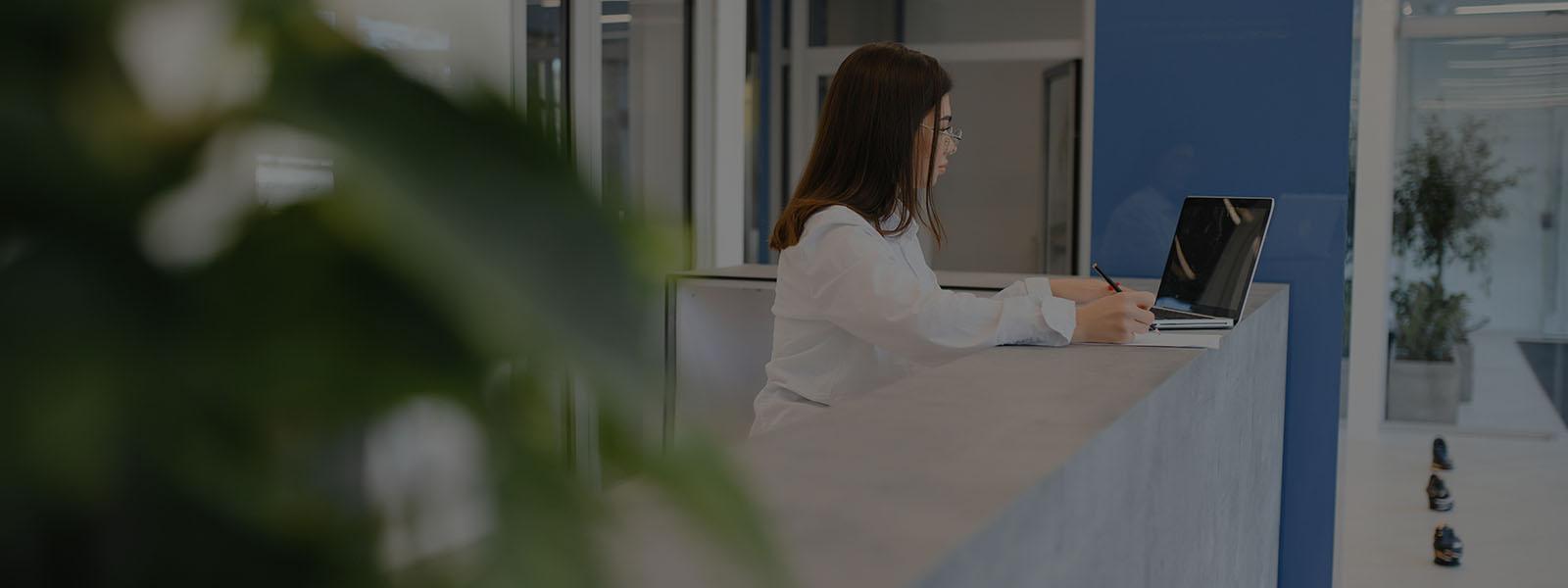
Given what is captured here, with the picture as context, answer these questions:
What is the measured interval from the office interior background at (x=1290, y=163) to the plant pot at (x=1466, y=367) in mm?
18

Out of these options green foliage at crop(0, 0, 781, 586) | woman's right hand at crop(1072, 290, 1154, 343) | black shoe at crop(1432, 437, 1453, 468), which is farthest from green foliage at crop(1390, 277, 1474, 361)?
green foliage at crop(0, 0, 781, 586)

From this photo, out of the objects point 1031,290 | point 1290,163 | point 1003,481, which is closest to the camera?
point 1003,481

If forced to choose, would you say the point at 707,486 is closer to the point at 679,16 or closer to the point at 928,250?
the point at 679,16

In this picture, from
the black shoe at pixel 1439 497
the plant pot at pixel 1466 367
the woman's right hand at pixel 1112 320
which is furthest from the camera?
the plant pot at pixel 1466 367

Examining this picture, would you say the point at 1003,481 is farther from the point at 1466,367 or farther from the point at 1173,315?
the point at 1466,367

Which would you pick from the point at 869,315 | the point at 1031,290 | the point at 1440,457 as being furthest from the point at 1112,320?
the point at 1440,457

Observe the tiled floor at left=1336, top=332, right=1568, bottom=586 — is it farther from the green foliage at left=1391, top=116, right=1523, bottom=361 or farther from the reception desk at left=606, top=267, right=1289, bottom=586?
the reception desk at left=606, top=267, right=1289, bottom=586

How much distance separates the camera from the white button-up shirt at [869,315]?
178cm

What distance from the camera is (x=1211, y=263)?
214 centimetres

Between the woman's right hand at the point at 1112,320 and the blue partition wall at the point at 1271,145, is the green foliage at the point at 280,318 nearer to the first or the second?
the woman's right hand at the point at 1112,320

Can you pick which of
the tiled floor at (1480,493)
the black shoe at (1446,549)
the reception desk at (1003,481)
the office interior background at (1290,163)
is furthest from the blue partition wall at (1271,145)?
the black shoe at (1446,549)

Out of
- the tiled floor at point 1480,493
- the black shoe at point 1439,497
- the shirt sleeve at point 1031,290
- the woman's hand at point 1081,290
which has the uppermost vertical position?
the shirt sleeve at point 1031,290

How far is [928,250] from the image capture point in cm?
622

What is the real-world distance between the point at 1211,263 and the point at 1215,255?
0.02 m
